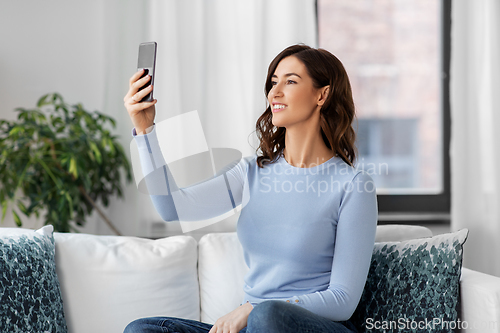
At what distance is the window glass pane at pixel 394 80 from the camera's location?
2285 mm

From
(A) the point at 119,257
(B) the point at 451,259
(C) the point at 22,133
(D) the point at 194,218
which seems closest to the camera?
(B) the point at 451,259

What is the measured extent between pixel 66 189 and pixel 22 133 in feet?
0.97

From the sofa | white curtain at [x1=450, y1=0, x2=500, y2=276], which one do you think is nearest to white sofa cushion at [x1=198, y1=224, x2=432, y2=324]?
the sofa

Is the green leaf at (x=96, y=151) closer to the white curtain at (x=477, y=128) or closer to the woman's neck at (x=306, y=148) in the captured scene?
the woman's neck at (x=306, y=148)

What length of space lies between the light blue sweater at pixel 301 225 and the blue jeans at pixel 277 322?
5 cm

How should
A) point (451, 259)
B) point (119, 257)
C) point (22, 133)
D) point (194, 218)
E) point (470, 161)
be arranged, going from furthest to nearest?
point (470, 161) < point (22, 133) < point (119, 257) < point (194, 218) < point (451, 259)

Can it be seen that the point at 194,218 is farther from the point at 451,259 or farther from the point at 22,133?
the point at 22,133

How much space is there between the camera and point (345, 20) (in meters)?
2.30

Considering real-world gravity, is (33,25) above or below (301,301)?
above

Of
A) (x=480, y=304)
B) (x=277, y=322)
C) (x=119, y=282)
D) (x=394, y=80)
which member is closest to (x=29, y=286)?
(x=119, y=282)

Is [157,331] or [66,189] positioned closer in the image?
[157,331]

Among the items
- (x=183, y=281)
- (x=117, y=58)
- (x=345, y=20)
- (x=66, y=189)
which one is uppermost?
(x=345, y=20)

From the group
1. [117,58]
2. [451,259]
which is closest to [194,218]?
[451,259]

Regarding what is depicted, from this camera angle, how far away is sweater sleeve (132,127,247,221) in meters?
1.14
